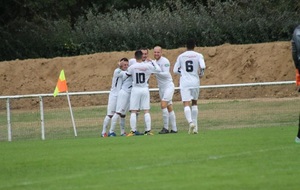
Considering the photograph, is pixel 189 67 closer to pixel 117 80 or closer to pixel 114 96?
pixel 117 80

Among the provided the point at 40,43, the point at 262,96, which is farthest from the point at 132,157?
the point at 40,43

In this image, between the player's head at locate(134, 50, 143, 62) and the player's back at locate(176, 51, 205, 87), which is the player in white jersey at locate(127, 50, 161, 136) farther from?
the player's back at locate(176, 51, 205, 87)

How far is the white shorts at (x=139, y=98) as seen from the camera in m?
26.4

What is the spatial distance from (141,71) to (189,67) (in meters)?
1.44

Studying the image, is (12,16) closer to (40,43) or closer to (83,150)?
(40,43)

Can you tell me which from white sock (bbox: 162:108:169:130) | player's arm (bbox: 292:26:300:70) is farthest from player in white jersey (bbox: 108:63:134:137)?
player's arm (bbox: 292:26:300:70)

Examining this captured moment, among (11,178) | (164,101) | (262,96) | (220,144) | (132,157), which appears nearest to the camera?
(11,178)

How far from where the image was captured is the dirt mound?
151 ft

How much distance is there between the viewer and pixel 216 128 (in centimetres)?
2823

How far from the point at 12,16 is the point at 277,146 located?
41.6 metres

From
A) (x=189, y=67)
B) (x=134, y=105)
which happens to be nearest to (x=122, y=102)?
(x=134, y=105)

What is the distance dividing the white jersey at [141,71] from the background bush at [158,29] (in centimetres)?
2346

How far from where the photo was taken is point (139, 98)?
2650 centimetres

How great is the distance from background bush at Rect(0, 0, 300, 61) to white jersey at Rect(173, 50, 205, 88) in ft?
78.3
